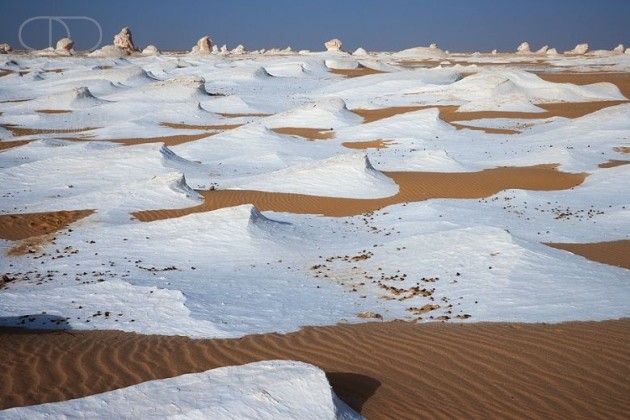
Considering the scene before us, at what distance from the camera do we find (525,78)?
161 ft

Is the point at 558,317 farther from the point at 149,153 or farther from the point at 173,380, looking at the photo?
the point at 149,153

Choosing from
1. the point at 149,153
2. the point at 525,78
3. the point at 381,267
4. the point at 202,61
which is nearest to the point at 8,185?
the point at 149,153

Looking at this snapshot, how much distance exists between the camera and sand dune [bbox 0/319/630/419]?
581cm

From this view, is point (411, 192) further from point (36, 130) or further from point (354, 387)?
point (36, 130)

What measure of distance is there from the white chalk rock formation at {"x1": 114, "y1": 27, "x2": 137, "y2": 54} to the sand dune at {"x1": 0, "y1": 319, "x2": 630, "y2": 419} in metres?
105

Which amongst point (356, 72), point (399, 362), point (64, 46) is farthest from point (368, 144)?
point (64, 46)

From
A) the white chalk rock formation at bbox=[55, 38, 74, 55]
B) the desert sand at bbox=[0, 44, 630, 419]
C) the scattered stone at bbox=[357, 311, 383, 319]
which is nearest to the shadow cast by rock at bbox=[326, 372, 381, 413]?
the desert sand at bbox=[0, 44, 630, 419]

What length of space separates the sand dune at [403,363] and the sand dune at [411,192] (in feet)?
30.9

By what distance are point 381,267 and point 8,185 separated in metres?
15.0

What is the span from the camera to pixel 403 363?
22.6ft

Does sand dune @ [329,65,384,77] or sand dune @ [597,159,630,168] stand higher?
sand dune @ [329,65,384,77]

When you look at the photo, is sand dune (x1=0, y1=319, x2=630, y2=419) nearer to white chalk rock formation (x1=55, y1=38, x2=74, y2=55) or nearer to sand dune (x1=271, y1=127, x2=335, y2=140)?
sand dune (x1=271, y1=127, x2=335, y2=140)

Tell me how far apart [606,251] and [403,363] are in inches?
323

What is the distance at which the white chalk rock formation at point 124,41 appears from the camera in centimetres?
10473
